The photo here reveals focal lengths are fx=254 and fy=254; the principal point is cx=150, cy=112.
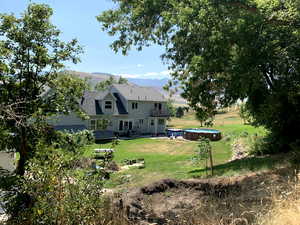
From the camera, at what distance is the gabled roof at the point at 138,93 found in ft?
128

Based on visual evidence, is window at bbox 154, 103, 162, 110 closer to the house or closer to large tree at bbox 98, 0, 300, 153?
the house

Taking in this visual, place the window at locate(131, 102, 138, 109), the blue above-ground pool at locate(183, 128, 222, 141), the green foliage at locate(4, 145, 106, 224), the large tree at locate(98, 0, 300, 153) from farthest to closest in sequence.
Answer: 1. the window at locate(131, 102, 138, 109)
2. the blue above-ground pool at locate(183, 128, 222, 141)
3. the large tree at locate(98, 0, 300, 153)
4. the green foliage at locate(4, 145, 106, 224)

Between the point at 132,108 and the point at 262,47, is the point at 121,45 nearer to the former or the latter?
the point at 262,47

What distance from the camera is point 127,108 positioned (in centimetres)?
3809

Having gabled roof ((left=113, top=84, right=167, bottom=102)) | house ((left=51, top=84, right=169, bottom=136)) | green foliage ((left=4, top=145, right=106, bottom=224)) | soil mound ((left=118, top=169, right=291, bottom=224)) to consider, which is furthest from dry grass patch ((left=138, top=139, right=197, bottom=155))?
green foliage ((left=4, top=145, right=106, bottom=224))

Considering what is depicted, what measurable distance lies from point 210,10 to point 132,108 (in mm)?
30238

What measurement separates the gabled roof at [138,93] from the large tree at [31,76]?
32.2 metres

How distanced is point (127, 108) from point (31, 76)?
3251 cm

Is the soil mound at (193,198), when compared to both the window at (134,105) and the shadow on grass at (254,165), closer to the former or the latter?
the shadow on grass at (254,165)

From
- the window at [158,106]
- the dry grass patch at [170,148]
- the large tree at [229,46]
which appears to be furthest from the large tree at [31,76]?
the window at [158,106]

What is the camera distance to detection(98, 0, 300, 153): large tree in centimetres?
900

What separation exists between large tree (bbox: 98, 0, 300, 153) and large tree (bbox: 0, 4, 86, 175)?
511 centimetres

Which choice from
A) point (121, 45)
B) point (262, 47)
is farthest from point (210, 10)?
point (121, 45)

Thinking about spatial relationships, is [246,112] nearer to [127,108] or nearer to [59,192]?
[59,192]
